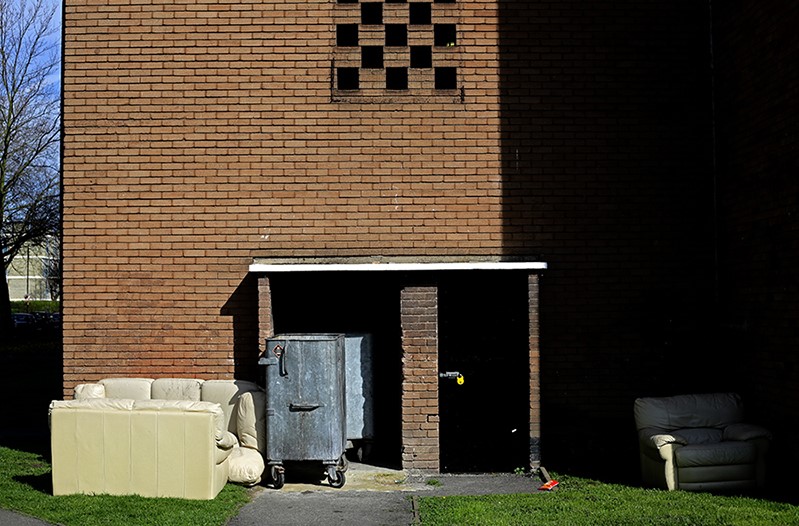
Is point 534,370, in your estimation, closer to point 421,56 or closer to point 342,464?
point 342,464

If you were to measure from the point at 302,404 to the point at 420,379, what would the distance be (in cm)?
133

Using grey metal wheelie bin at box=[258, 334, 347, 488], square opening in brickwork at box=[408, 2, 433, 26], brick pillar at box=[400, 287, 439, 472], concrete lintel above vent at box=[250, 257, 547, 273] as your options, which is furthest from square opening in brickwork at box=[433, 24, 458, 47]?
grey metal wheelie bin at box=[258, 334, 347, 488]

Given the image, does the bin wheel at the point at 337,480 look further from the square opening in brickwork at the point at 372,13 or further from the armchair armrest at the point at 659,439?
the square opening in brickwork at the point at 372,13

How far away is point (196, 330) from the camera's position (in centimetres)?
995

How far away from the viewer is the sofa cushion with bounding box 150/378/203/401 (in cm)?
952

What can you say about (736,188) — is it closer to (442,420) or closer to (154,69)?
(442,420)

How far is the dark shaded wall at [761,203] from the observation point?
855cm

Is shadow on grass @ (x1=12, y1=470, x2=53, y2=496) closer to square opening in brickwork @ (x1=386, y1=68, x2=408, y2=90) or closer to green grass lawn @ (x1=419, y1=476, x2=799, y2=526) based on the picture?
green grass lawn @ (x1=419, y1=476, x2=799, y2=526)

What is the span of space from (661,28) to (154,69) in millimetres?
5679

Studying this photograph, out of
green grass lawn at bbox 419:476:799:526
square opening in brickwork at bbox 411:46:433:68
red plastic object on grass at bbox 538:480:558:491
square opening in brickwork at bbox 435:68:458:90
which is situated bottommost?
red plastic object on grass at bbox 538:480:558:491

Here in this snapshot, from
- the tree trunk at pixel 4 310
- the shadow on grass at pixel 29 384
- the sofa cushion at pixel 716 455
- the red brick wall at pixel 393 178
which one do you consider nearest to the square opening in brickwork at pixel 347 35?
the red brick wall at pixel 393 178

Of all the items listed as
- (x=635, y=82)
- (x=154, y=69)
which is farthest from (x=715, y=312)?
(x=154, y=69)

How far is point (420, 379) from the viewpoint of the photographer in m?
9.60

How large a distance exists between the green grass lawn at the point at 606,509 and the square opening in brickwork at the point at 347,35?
5.15 m
